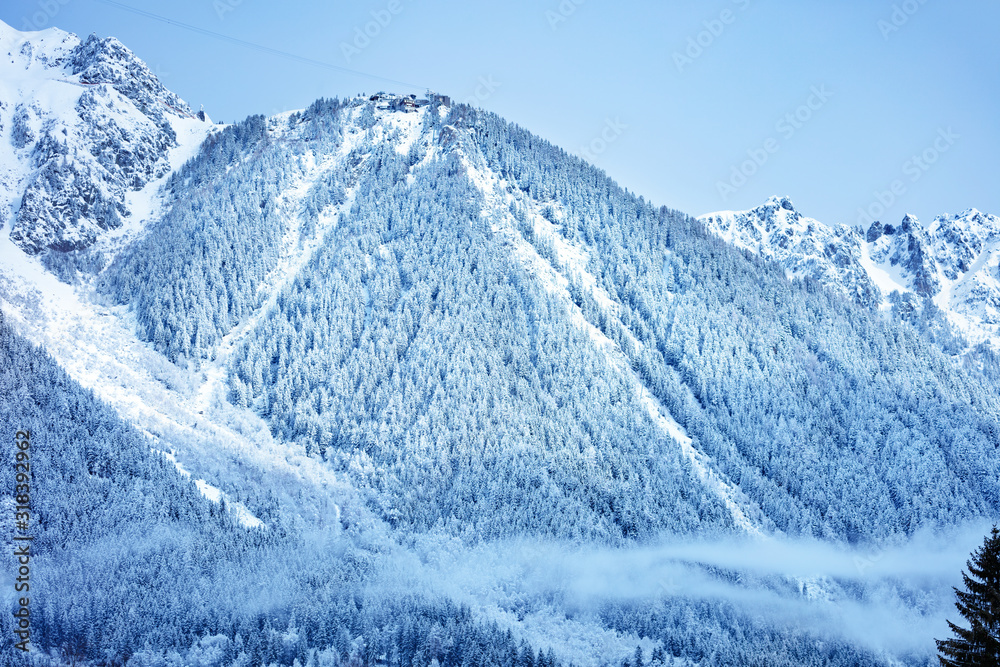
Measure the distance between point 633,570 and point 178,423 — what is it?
95200 mm

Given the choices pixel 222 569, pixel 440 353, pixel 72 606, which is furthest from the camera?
pixel 440 353

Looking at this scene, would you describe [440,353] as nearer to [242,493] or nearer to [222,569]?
[242,493]

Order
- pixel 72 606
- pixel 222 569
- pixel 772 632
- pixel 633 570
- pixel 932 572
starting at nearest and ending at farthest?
pixel 72 606
pixel 222 569
pixel 772 632
pixel 633 570
pixel 932 572

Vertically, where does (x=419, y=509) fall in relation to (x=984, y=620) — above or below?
below

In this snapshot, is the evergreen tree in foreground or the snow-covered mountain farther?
the snow-covered mountain

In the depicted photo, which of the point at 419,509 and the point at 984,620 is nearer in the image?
the point at 984,620

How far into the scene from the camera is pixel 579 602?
142 meters

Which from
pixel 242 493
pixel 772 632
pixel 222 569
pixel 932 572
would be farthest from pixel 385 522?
pixel 932 572

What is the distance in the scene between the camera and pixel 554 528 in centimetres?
15725

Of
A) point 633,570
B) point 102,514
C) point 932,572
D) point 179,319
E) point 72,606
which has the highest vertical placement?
point 179,319

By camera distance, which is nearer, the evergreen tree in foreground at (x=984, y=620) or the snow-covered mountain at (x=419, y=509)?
the evergreen tree in foreground at (x=984, y=620)

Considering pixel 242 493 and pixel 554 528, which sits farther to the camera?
pixel 554 528

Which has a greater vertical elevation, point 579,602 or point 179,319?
point 179,319

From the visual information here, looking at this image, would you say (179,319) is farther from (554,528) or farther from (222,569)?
(554,528)
